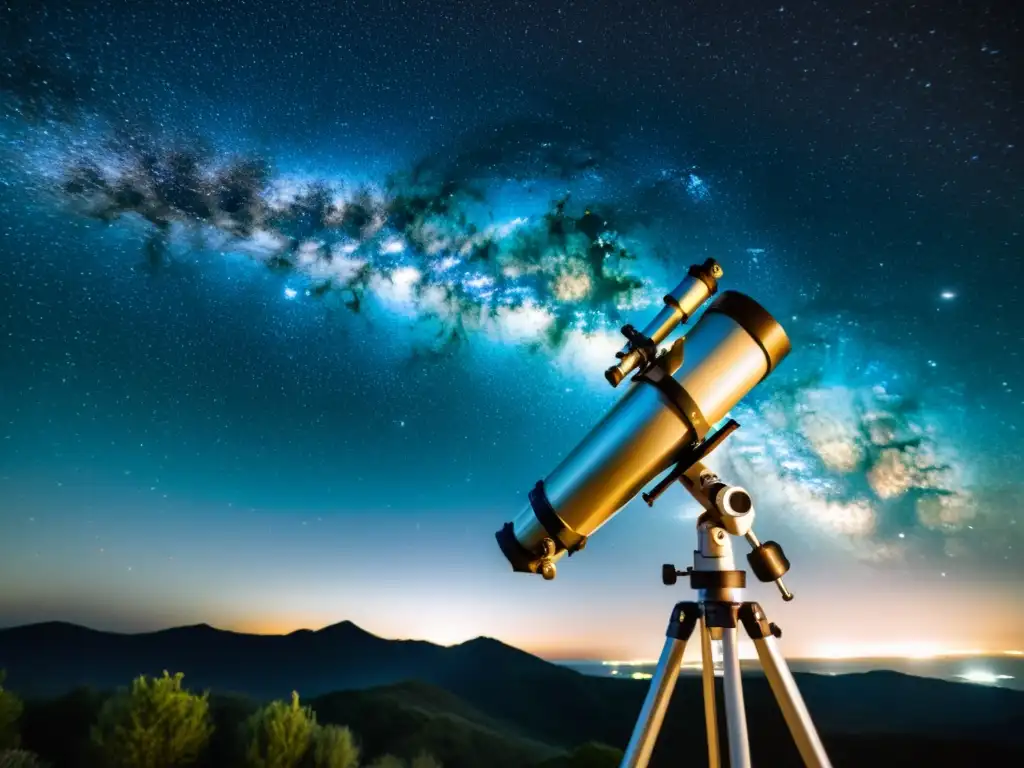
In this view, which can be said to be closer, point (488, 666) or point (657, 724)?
point (657, 724)

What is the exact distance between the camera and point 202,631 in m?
41.4

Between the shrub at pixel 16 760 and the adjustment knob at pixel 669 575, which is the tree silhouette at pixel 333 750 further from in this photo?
the adjustment knob at pixel 669 575

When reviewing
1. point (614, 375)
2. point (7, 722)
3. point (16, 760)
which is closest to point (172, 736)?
point (16, 760)

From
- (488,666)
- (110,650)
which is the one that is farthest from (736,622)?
(110,650)

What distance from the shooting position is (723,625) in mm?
1862

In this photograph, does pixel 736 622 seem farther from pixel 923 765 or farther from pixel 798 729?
pixel 923 765

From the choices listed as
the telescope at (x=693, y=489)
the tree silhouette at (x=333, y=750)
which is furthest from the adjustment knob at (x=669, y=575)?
the tree silhouette at (x=333, y=750)

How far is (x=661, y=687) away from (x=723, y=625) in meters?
0.27

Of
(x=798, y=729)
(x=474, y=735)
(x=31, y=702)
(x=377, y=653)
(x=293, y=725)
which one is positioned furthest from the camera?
(x=377, y=653)

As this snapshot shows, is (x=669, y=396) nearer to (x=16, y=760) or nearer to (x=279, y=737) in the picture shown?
(x=279, y=737)

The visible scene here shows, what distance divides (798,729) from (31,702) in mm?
9478

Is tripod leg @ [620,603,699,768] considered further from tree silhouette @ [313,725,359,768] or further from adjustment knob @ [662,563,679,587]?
tree silhouette @ [313,725,359,768]

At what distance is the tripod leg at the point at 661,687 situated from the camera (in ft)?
6.17

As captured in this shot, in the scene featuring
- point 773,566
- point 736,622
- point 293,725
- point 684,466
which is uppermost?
point 684,466
